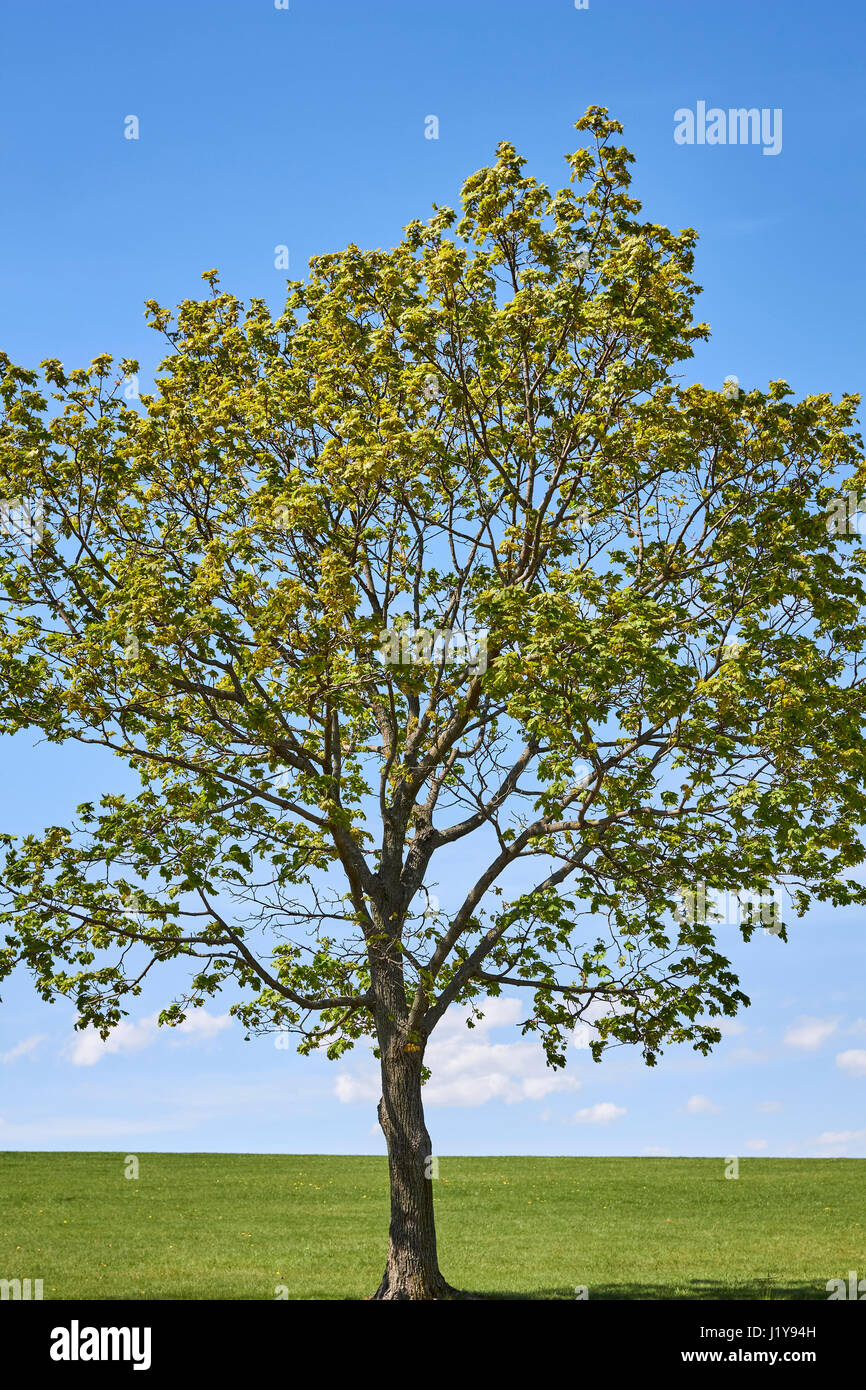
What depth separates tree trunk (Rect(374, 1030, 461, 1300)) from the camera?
17.9 meters

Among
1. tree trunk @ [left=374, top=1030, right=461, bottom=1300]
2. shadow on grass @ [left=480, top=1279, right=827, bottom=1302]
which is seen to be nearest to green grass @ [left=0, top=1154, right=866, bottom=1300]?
shadow on grass @ [left=480, top=1279, right=827, bottom=1302]

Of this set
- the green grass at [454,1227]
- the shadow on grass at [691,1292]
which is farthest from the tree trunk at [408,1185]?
the green grass at [454,1227]

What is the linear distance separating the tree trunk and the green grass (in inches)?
117

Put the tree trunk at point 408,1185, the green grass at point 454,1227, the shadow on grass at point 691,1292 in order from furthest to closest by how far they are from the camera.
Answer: the green grass at point 454,1227 → the shadow on grass at point 691,1292 → the tree trunk at point 408,1185

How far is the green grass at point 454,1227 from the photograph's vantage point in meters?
22.8

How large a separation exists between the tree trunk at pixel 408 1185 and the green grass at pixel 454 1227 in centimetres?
297

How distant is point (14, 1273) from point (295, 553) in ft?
54.5

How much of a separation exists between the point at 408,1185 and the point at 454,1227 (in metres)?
13.1

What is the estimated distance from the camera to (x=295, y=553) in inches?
697

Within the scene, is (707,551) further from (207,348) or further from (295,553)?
(207,348)

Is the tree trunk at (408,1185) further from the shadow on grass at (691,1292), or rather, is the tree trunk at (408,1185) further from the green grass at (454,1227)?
the green grass at (454,1227)

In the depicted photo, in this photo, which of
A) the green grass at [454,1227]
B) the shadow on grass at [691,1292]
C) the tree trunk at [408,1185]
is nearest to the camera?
the tree trunk at [408,1185]
